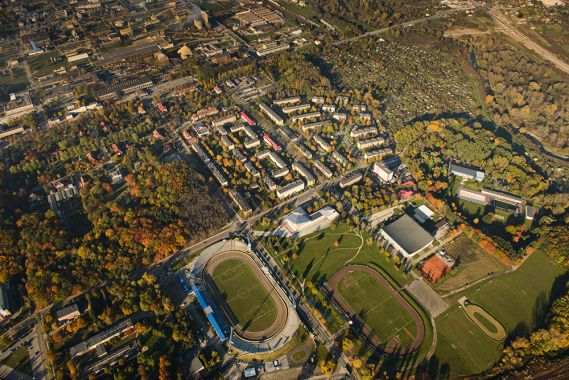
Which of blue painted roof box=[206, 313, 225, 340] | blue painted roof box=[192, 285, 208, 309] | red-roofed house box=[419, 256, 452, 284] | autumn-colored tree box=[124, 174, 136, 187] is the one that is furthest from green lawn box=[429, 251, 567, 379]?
autumn-colored tree box=[124, 174, 136, 187]

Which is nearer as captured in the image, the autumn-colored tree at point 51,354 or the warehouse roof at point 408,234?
the autumn-colored tree at point 51,354

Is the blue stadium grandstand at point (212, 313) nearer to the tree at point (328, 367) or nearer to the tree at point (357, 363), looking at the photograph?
the tree at point (328, 367)

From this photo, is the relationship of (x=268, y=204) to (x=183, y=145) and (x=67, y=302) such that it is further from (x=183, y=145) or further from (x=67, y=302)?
(x=67, y=302)

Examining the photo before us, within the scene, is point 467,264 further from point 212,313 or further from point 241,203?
point 212,313

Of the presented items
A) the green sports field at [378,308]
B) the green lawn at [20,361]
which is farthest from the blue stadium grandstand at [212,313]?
the green lawn at [20,361]

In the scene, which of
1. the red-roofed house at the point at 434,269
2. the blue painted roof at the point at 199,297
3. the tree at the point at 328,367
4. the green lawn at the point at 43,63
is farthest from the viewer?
the green lawn at the point at 43,63

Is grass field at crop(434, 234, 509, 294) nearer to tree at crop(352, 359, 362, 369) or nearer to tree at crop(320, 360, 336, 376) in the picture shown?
tree at crop(352, 359, 362, 369)

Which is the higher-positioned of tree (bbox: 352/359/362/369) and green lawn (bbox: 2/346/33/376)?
tree (bbox: 352/359/362/369)

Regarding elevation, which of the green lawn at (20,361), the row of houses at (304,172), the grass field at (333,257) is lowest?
the green lawn at (20,361)
